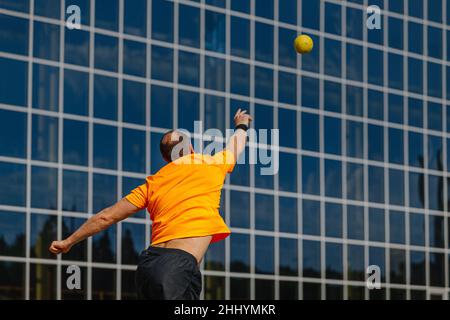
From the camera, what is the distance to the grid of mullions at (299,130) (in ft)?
136

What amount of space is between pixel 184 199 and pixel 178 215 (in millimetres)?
148

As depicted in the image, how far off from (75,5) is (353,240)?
14.7 meters

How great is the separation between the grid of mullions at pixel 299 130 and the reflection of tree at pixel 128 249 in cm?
25

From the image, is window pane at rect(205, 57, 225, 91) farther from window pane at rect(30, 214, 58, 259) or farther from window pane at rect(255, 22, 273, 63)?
window pane at rect(30, 214, 58, 259)

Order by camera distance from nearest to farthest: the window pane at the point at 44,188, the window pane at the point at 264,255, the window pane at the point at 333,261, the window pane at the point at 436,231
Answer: the window pane at the point at 44,188 < the window pane at the point at 264,255 < the window pane at the point at 333,261 < the window pane at the point at 436,231

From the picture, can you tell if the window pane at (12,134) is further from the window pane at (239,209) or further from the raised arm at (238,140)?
the raised arm at (238,140)

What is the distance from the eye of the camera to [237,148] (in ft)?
34.3

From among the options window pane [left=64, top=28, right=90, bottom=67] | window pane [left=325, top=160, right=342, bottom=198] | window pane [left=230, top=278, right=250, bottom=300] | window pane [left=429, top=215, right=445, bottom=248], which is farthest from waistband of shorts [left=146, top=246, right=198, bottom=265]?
window pane [left=429, top=215, right=445, bottom=248]

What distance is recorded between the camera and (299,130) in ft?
156

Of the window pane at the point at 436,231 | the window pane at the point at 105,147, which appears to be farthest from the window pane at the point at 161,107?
the window pane at the point at 436,231

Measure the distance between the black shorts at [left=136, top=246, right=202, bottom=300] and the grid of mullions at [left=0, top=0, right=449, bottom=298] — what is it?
30393mm

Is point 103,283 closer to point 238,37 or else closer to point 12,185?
point 12,185

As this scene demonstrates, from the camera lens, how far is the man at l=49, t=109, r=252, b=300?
9695 mm

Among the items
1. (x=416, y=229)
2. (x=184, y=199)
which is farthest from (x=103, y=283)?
(x=184, y=199)
